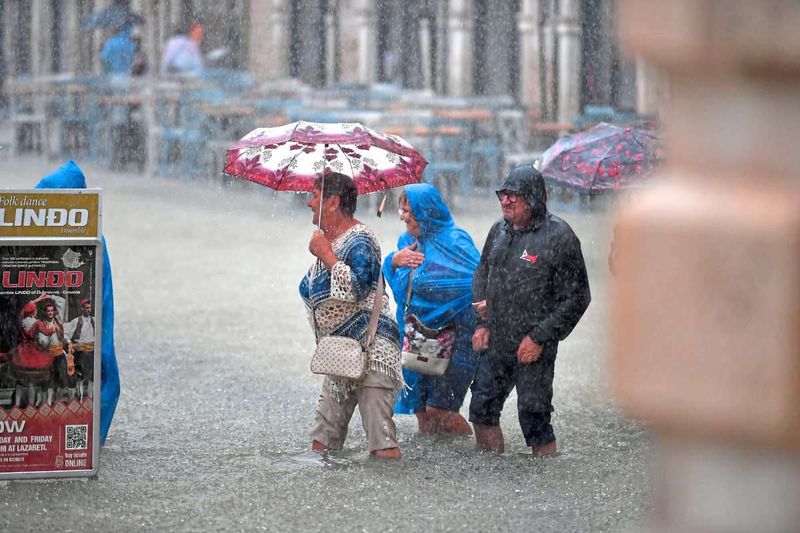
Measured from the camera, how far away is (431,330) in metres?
6.49

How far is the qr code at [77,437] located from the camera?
17.7 feet

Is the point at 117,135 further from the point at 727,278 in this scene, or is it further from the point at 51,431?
the point at 727,278

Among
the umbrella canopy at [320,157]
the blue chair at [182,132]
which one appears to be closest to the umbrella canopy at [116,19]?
the blue chair at [182,132]

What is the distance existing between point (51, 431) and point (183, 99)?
54.2 feet

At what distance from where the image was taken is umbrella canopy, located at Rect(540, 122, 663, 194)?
274 inches

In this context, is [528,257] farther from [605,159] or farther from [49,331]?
Result: [49,331]

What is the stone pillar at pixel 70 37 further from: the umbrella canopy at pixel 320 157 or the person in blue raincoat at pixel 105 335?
the person in blue raincoat at pixel 105 335

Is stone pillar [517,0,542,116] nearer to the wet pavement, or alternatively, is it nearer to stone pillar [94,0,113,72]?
the wet pavement

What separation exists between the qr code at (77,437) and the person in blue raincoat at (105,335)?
431 mm

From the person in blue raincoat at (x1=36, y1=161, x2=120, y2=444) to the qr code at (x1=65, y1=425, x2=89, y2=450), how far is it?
43 centimetres

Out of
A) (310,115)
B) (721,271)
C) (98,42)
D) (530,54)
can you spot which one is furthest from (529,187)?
(98,42)

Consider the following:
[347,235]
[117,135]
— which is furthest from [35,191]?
[117,135]

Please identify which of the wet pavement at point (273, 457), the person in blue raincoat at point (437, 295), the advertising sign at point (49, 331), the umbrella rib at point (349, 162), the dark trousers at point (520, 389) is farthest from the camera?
the person in blue raincoat at point (437, 295)

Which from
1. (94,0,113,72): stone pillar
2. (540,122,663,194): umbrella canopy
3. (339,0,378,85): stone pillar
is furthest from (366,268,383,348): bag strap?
(94,0,113,72): stone pillar
